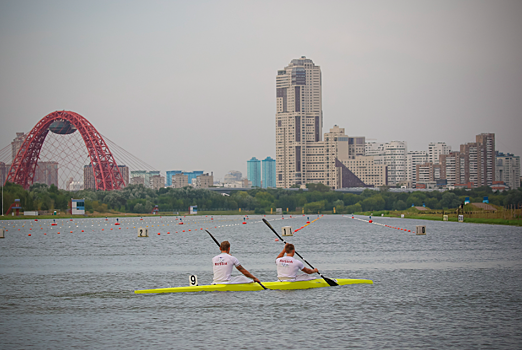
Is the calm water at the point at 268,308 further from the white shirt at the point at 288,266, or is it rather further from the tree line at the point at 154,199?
the tree line at the point at 154,199

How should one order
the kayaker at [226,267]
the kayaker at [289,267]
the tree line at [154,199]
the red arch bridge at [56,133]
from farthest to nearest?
the red arch bridge at [56,133] < the tree line at [154,199] < the kayaker at [289,267] < the kayaker at [226,267]

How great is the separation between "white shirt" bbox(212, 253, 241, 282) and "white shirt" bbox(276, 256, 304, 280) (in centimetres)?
180

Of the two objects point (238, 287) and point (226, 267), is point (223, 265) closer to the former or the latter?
point (226, 267)

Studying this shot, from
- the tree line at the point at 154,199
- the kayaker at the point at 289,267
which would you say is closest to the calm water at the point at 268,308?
the kayaker at the point at 289,267

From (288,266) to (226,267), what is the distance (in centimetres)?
227

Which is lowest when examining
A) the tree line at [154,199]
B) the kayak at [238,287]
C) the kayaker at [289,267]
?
the kayak at [238,287]

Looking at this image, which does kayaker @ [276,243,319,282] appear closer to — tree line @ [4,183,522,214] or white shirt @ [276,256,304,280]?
white shirt @ [276,256,304,280]

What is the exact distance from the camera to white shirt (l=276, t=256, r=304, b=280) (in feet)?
71.9

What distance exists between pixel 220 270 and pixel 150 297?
8.47 ft

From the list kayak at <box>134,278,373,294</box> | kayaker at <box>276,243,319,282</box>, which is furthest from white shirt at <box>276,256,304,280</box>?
kayak at <box>134,278,373,294</box>

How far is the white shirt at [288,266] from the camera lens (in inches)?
863

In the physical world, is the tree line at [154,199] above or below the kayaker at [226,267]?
above

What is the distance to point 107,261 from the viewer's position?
35.3m

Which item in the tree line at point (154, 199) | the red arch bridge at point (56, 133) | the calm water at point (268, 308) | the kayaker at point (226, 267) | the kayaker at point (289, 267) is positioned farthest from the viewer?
the red arch bridge at point (56, 133)
